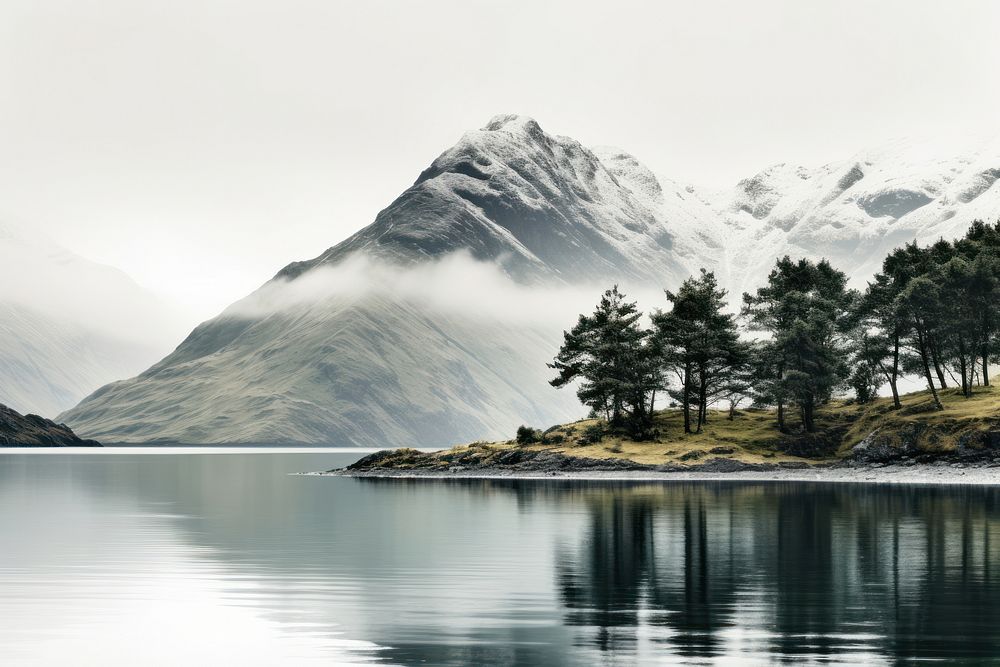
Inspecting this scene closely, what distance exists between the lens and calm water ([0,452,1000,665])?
98.3 ft

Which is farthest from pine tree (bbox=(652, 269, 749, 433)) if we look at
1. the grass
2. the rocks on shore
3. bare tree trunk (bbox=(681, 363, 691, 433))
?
the rocks on shore

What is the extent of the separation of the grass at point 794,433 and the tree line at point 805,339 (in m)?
2.43

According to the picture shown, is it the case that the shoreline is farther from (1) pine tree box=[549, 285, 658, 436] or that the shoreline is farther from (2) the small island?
(1) pine tree box=[549, 285, 658, 436]

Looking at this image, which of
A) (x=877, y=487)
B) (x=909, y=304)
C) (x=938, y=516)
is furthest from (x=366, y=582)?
(x=909, y=304)

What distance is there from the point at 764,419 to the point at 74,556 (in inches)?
4684

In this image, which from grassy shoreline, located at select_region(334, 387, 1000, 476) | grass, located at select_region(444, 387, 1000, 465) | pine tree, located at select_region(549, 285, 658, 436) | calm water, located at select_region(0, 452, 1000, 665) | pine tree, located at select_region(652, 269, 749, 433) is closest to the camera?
calm water, located at select_region(0, 452, 1000, 665)

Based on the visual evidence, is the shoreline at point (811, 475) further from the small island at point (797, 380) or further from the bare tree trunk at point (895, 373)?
the bare tree trunk at point (895, 373)

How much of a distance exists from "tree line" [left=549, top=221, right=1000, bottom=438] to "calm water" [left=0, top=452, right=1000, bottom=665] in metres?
55.1

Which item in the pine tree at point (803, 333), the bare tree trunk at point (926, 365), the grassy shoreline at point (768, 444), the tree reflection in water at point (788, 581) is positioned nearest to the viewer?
the tree reflection in water at point (788, 581)

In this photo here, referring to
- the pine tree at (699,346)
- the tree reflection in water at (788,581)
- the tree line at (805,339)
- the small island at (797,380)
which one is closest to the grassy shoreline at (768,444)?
the small island at (797,380)

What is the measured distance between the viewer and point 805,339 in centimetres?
14162

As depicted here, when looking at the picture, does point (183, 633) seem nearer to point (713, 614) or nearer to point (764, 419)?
point (713, 614)

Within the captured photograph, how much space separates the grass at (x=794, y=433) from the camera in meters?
127

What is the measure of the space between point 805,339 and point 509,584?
10672 cm
